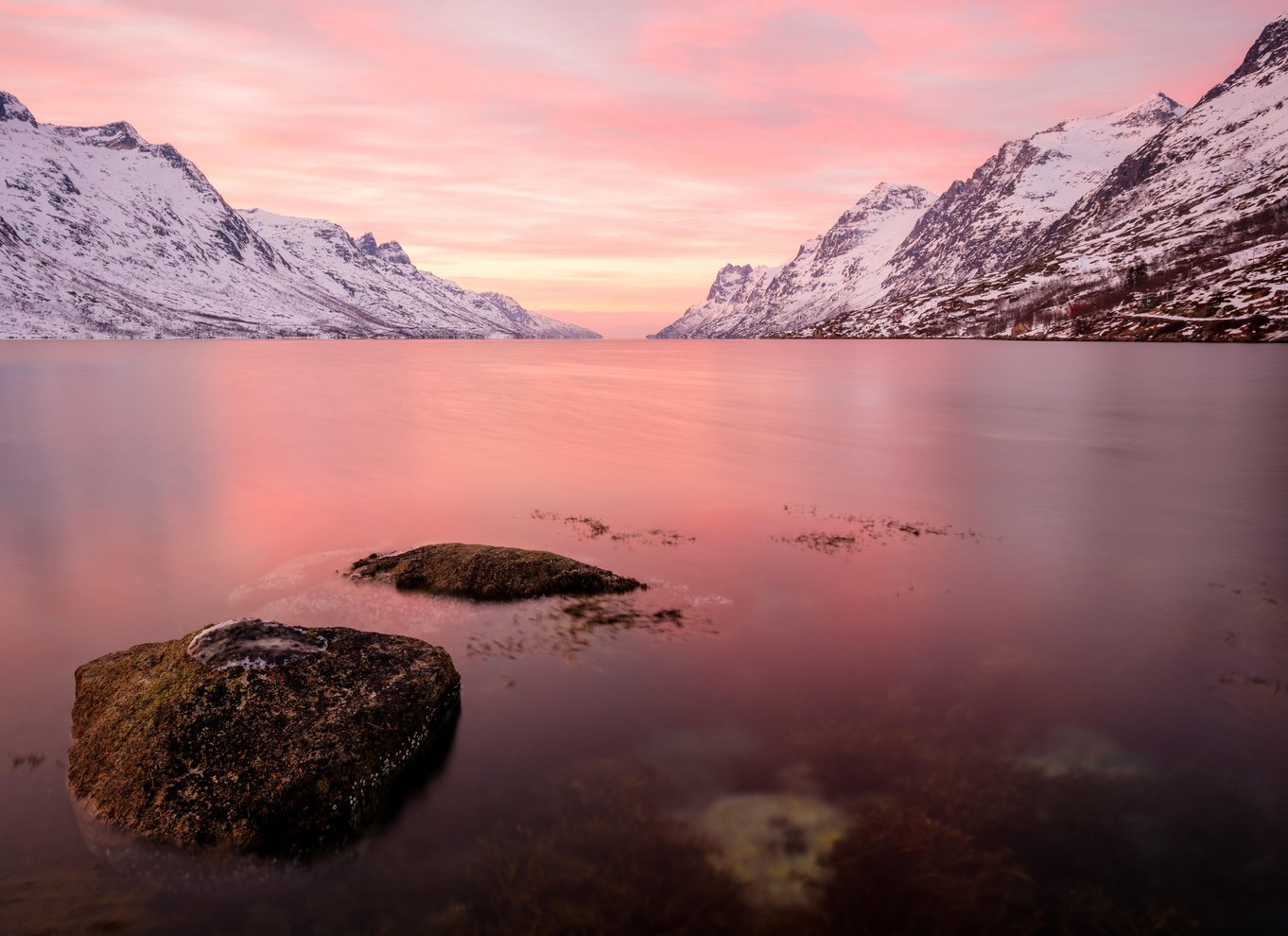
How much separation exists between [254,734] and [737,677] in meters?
8.03

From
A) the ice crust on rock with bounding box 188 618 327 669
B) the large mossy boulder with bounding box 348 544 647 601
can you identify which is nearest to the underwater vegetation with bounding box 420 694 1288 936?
the ice crust on rock with bounding box 188 618 327 669

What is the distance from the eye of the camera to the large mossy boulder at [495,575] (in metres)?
17.2

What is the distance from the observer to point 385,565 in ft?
62.2

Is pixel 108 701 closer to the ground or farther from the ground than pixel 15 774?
farther from the ground

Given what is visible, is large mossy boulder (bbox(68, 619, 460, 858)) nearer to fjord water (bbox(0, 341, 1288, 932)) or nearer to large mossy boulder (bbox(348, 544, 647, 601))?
fjord water (bbox(0, 341, 1288, 932))

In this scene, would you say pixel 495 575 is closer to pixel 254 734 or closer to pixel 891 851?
pixel 254 734

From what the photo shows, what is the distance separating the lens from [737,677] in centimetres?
1352

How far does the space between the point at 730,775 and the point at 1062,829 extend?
14.5 ft

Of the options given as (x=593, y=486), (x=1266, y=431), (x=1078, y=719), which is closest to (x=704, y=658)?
(x=1078, y=719)

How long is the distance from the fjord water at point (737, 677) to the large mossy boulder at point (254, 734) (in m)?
0.48

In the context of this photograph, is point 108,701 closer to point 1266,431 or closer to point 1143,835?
point 1143,835

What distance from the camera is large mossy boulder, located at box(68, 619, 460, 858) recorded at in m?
9.15

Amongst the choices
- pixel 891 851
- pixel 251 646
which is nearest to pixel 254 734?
pixel 251 646

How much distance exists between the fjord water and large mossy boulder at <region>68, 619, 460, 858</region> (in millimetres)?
482
